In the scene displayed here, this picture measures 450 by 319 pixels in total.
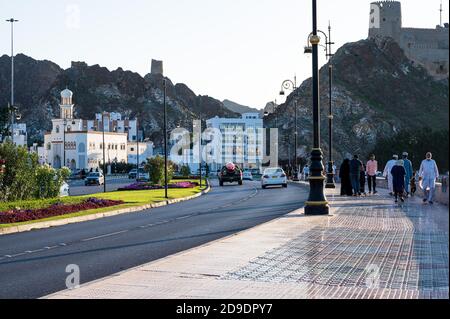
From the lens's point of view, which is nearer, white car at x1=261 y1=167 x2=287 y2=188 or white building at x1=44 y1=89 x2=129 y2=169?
white car at x1=261 y1=167 x2=287 y2=188

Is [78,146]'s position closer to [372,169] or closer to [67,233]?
[372,169]

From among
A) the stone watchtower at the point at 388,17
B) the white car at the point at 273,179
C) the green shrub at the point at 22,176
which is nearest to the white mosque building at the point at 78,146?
the stone watchtower at the point at 388,17

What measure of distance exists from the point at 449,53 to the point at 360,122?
185 metres

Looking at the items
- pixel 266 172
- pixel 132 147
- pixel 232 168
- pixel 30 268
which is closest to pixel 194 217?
pixel 30 268

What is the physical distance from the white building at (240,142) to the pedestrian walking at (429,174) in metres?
142

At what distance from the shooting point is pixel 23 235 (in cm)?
2027

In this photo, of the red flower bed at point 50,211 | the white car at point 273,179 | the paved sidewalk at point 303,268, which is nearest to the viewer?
the paved sidewalk at point 303,268

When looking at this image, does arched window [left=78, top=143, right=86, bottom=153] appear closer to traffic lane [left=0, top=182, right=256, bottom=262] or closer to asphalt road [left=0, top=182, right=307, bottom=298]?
traffic lane [left=0, top=182, right=256, bottom=262]

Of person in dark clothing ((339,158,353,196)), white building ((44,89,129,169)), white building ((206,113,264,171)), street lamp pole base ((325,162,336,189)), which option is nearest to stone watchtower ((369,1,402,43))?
white building ((206,113,264,171))

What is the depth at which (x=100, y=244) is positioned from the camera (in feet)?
54.2

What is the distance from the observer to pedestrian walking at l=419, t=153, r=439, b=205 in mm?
24656

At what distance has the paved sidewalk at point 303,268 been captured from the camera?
8.43 m

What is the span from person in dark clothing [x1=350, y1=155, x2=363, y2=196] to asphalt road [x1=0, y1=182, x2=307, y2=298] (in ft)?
22.7

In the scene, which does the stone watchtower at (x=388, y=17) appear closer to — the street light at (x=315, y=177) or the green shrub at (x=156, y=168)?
the green shrub at (x=156, y=168)
